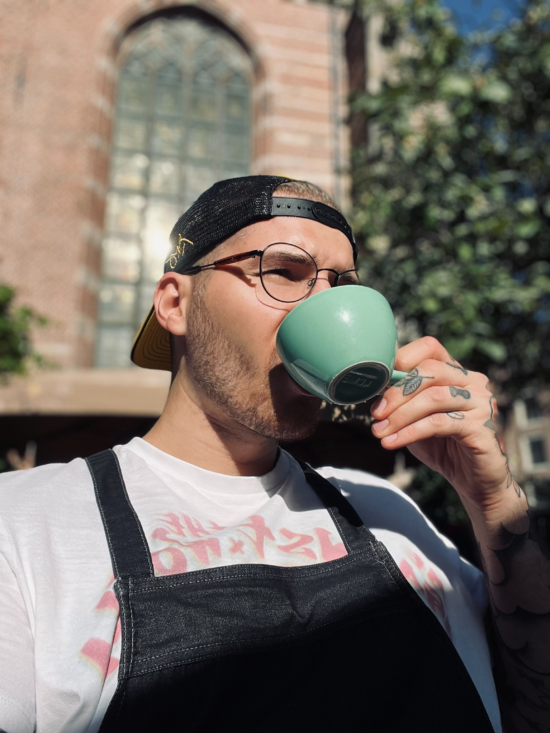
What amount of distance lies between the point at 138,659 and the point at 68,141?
31.8ft

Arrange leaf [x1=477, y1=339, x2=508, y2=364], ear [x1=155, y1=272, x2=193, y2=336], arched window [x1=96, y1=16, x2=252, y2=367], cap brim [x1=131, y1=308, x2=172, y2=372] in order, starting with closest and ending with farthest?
ear [x1=155, y1=272, x2=193, y2=336] → cap brim [x1=131, y1=308, x2=172, y2=372] → leaf [x1=477, y1=339, x2=508, y2=364] → arched window [x1=96, y1=16, x2=252, y2=367]

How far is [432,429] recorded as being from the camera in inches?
40.9

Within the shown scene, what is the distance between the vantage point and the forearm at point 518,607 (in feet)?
3.77

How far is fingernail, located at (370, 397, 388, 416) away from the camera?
40.2 inches

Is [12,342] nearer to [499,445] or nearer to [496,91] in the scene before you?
[496,91]

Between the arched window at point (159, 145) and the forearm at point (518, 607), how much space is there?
8.23 meters

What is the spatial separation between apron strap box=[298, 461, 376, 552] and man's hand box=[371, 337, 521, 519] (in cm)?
23

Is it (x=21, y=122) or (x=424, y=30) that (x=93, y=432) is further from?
(x=21, y=122)

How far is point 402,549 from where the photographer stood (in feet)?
4.04

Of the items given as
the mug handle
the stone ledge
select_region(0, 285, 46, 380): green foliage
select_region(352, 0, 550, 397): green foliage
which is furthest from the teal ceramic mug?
select_region(0, 285, 46, 380): green foliage

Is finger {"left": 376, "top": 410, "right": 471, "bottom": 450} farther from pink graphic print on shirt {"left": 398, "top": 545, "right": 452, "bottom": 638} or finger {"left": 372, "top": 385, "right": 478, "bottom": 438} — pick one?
pink graphic print on shirt {"left": 398, "top": 545, "right": 452, "bottom": 638}

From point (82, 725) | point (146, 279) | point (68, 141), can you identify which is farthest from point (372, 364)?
point (68, 141)

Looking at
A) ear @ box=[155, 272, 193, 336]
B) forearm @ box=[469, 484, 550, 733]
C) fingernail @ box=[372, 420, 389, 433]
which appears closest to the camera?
fingernail @ box=[372, 420, 389, 433]

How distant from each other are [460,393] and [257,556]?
1.65 ft
